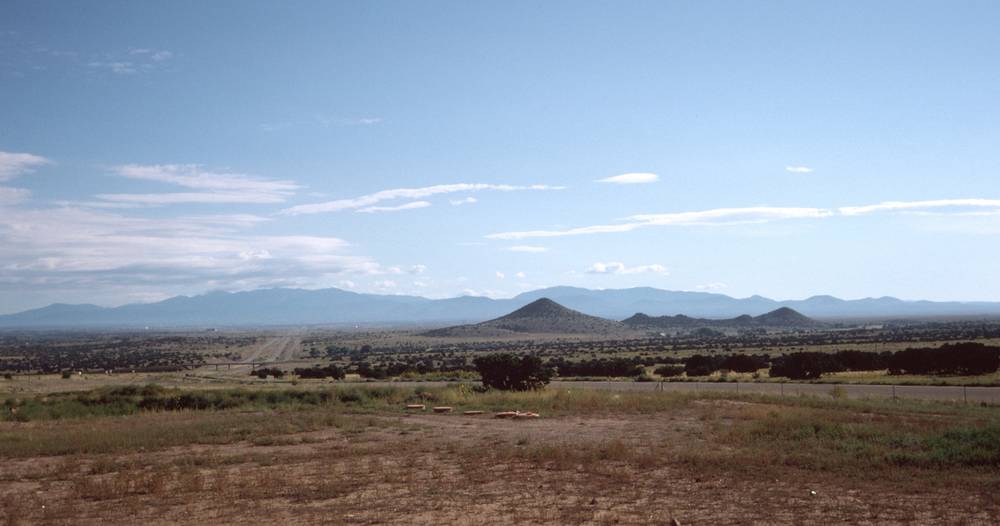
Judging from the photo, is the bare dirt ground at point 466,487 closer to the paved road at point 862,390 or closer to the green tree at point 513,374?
the paved road at point 862,390

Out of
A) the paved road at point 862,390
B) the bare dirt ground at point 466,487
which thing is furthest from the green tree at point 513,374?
the bare dirt ground at point 466,487

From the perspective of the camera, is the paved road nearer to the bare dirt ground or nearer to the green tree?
the green tree

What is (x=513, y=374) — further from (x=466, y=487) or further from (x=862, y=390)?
(x=466, y=487)

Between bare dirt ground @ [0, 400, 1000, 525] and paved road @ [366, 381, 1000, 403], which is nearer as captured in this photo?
bare dirt ground @ [0, 400, 1000, 525]

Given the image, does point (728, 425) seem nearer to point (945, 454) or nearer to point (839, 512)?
point (945, 454)

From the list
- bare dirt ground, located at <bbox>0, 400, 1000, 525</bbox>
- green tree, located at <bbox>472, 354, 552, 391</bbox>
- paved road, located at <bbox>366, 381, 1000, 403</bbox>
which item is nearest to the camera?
bare dirt ground, located at <bbox>0, 400, 1000, 525</bbox>

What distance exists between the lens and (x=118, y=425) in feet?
91.5

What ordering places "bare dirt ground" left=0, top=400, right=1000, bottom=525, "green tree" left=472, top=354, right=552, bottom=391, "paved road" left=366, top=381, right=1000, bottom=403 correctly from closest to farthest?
"bare dirt ground" left=0, top=400, right=1000, bottom=525 → "paved road" left=366, top=381, right=1000, bottom=403 → "green tree" left=472, top=354, right=552, bottom=391

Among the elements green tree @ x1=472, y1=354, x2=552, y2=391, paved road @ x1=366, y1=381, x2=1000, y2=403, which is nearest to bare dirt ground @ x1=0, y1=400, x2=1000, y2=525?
paved road @ x1=366, y1=381, x2=1000, y2=403

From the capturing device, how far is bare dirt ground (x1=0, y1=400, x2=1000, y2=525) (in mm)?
13633

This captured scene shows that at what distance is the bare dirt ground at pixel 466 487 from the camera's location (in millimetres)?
13633

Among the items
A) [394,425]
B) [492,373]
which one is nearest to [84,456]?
[394,425]

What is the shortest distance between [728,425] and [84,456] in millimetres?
16794

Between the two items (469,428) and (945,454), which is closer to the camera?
(945,454)
